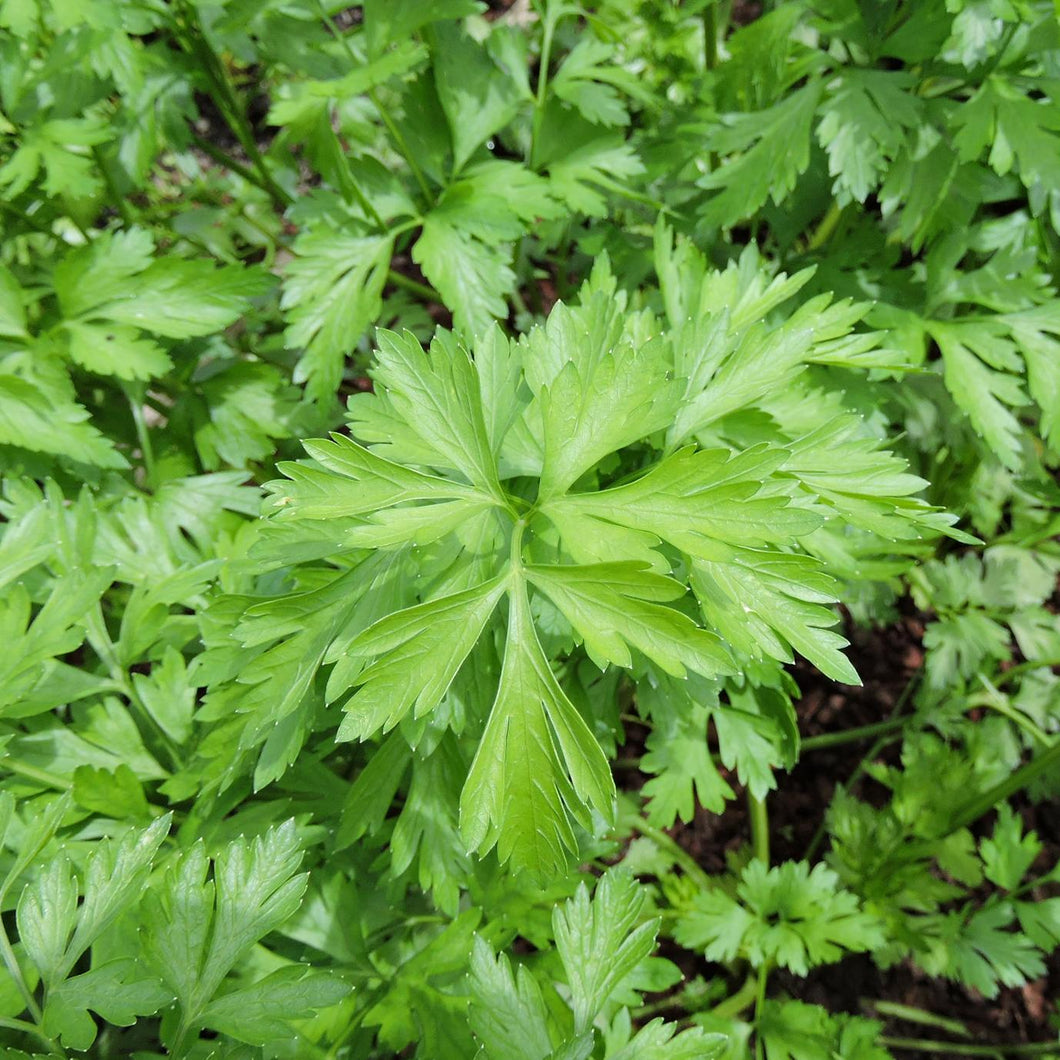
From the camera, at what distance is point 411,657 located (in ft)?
3.07

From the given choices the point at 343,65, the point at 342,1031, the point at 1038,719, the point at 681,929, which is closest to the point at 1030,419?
the point at 1038,719

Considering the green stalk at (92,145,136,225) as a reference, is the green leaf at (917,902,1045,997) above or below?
below

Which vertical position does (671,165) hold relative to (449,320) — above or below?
above

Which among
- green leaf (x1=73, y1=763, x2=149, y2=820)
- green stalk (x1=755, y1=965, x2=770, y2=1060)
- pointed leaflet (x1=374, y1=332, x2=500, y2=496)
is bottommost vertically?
green stalk (x1=755, y1=965, x2=770, y2=1060)

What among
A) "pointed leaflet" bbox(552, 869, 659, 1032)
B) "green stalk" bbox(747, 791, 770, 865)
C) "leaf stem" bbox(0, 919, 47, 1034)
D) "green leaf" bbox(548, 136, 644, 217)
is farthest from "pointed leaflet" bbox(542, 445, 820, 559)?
"green stalk" bbox(747, 791, 770, 865)

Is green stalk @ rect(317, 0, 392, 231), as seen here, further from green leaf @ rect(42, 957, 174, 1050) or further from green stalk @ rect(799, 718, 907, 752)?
green stalk @ rect(799, 718, 907, 752)

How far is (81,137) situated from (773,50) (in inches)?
58.4

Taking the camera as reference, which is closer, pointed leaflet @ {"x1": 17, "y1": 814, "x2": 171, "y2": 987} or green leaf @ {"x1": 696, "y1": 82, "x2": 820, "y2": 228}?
pointed leaflet @ {"x1": 17, "y1": 814, "x2": 171, "y2": 987}

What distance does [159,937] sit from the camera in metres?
1.04

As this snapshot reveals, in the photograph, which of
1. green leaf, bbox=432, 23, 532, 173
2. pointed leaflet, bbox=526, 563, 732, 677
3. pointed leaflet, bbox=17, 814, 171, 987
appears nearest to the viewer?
pointed leaflet, bbox=526, 563, 732, 677

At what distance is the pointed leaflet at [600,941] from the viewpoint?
110cm

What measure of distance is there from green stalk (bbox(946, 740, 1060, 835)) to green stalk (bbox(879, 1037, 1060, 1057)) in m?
0.46

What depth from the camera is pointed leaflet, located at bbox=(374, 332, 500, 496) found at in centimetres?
100

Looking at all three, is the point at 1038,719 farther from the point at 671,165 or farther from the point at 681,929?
the point at 671,165
